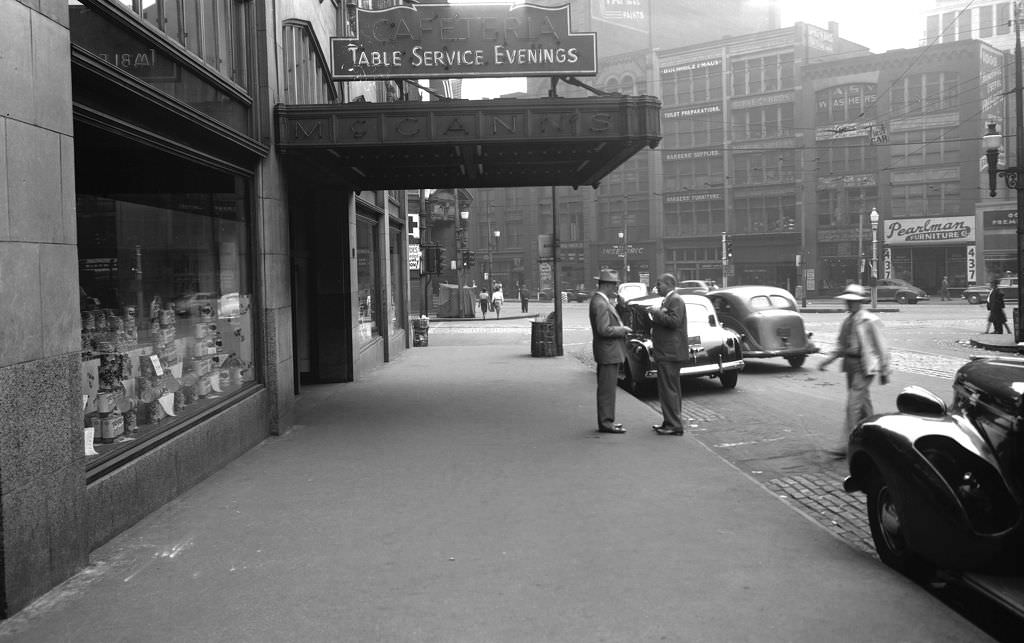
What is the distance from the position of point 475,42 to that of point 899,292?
46.3 metres

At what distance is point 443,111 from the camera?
10.2 metres

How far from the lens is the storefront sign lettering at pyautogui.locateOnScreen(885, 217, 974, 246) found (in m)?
54.9

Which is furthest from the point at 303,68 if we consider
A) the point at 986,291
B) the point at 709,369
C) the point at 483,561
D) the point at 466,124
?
the point at 986,291

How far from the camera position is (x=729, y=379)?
14.3 metres

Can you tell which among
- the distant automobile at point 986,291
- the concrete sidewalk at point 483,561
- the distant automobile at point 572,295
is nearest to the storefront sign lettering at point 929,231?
the distant automobile at point 986,291

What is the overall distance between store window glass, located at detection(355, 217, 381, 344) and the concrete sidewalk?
823cm

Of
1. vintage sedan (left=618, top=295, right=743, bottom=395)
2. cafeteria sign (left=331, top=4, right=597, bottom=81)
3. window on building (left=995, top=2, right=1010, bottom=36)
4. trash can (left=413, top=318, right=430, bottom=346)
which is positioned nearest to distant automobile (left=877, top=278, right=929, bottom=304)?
trash can (left=413, top=318, right=430, bottom=346)

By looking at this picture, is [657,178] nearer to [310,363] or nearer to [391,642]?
[310,363]

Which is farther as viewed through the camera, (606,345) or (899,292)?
(899,292)

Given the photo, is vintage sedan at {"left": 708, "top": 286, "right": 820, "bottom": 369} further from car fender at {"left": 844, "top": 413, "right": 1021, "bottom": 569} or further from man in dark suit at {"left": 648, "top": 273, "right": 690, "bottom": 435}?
car fender at {"left": 844, "top": 413, "right": 1021, "bottom": 569}

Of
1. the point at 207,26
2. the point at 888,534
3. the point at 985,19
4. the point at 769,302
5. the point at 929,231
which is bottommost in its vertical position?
the point at 888,534

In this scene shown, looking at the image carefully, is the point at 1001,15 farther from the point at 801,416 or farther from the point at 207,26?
the point at 207,26

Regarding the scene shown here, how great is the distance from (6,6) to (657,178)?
223ft

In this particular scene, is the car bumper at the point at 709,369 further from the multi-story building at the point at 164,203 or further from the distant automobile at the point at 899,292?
the distant automobile at the point at 899,292
